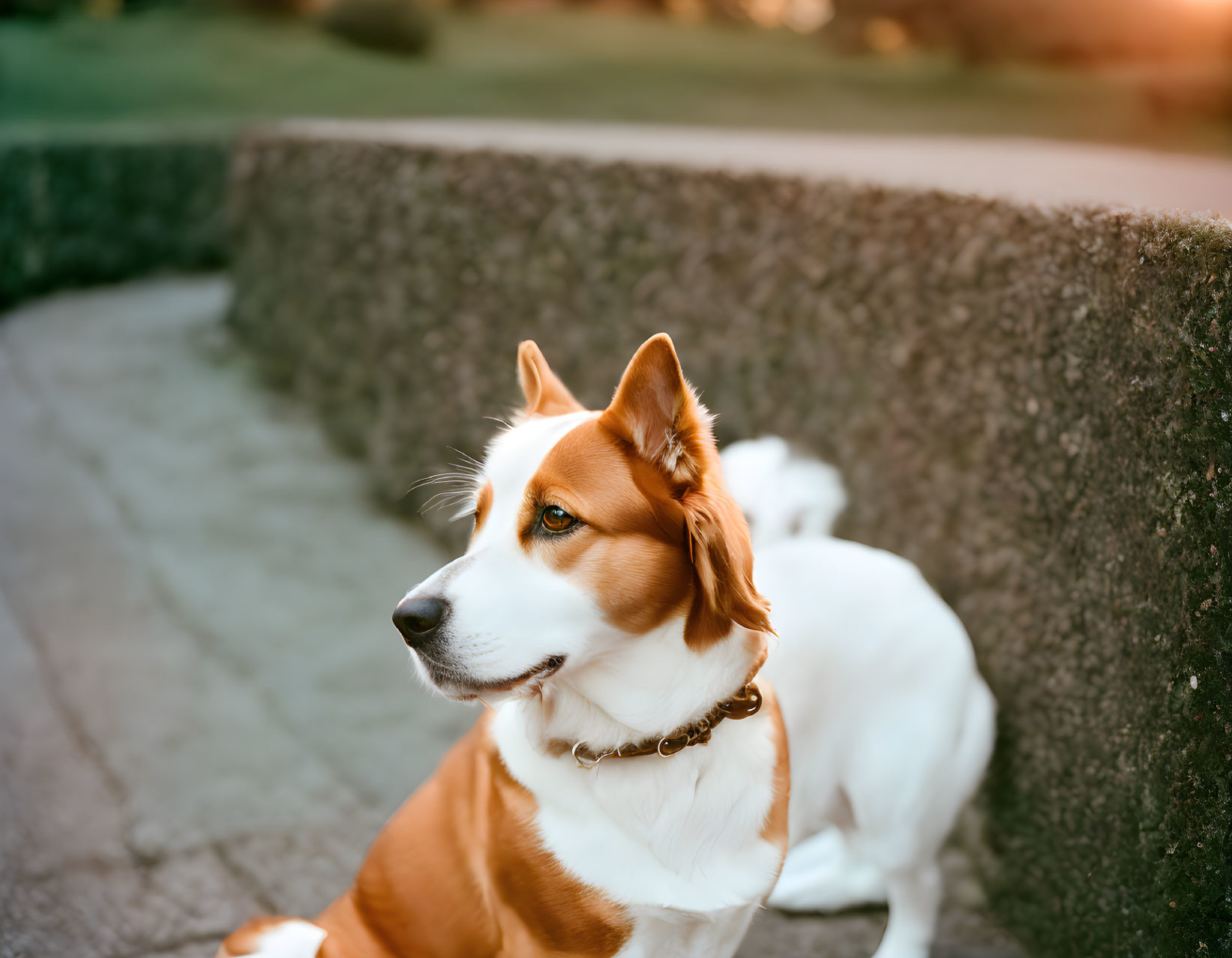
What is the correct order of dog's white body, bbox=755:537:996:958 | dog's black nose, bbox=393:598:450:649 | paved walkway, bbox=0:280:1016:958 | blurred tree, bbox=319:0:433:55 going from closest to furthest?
1. dog's black nose, bbox=393:598:450:649
2. dog's white body, bbox=755:537:996:958
3. paved walkway, bbox=0:280:1016:958
4. blurred tree, bbox=319:0:433:55

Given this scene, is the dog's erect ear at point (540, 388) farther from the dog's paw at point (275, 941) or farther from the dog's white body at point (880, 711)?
the dog's paw at point (275, 941)

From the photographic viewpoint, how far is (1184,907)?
2035mm

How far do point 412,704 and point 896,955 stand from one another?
2049 millimetres

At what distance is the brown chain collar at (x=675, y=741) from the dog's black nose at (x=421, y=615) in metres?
0.37

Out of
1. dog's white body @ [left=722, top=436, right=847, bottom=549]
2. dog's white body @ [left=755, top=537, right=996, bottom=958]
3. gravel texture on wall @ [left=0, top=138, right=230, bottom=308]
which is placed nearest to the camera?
dog's white body @ [left=755, top=537, right=996, bottom=958]

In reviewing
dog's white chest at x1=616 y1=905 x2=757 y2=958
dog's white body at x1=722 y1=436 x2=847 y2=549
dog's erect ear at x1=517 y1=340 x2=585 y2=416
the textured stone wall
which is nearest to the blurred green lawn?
the textured stone wall

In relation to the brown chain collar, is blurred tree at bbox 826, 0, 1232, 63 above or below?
above

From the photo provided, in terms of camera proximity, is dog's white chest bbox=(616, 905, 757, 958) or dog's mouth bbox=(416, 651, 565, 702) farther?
dog's white chest bbox=(616, 905, 757, 958)

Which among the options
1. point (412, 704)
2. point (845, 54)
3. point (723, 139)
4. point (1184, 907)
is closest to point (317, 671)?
point (412, 704)

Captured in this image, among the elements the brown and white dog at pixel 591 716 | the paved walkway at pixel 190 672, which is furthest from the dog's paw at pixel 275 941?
the paved walkway at pixel 190 672

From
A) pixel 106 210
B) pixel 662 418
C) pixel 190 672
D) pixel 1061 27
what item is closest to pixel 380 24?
pixel 106 210

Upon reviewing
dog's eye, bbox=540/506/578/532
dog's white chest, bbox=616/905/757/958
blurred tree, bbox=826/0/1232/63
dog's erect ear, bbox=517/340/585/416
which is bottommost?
dog's white chest, bbox=616/905/757/958

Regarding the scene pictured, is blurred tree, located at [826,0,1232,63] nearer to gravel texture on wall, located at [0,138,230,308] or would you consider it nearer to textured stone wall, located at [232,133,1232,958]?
gravel texture on wall, located at [0,138,230,308]

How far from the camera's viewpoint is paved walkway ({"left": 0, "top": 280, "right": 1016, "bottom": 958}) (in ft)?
9.12
